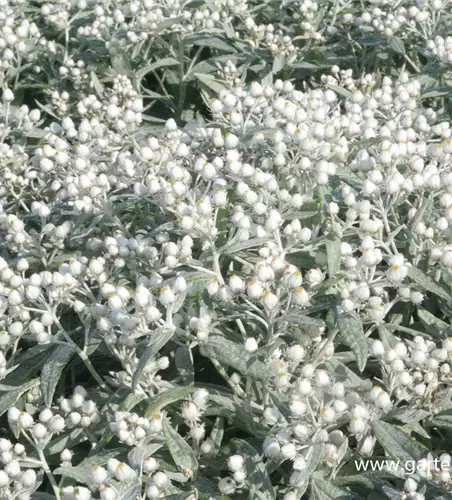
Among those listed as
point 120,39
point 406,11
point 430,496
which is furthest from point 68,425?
point 406,11

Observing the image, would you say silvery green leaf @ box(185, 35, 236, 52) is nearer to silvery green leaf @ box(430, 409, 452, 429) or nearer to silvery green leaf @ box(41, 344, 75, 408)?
silvery green leaf @ box(41, 344, 75, 408)

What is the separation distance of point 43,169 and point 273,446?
7.46 ft

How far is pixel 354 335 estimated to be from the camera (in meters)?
3.44

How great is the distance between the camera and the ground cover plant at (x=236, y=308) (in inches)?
130

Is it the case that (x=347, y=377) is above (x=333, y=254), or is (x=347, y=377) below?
below

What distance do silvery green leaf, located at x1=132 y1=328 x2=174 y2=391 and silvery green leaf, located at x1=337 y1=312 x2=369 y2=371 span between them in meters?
0.74

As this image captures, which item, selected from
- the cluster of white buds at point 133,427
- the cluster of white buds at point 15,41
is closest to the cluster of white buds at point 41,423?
the cluster of white buds at point 133,427

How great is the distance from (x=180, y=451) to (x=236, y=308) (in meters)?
0.67

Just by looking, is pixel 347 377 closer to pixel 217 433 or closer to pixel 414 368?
pixel 414 368

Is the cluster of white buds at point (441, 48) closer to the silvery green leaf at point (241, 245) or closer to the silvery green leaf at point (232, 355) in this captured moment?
the silvery green leaf at point (241, 245)

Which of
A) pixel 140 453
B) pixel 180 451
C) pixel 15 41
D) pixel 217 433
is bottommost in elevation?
pixel 217 433

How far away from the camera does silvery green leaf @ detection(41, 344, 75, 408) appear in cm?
362

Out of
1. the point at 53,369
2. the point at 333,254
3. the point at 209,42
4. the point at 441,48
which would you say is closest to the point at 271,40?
the point at 209,42

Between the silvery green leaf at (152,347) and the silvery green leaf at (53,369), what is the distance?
0.46 m
